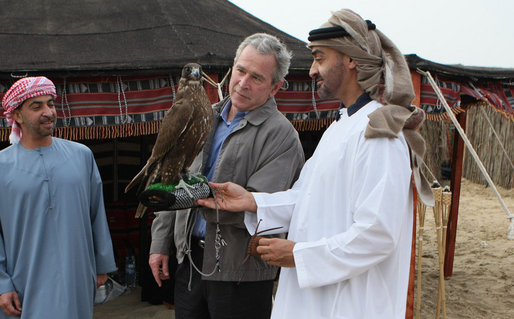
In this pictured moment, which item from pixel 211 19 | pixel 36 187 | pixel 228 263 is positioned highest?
pixel 211 19

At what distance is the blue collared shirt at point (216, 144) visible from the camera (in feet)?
7.59

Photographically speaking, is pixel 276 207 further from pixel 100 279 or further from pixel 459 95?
pixel 459 95

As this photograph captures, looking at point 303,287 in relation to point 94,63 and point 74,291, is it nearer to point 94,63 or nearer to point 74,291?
point 74,291

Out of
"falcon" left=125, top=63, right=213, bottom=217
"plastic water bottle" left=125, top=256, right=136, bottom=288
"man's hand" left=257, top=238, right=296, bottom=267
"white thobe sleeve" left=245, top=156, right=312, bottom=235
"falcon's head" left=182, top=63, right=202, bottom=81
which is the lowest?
"plastic water bottle" left=125, top=256, right=136, bottom=288

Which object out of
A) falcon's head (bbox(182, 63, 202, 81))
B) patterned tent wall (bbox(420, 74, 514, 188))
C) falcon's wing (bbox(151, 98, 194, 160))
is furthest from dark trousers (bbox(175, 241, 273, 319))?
patterned tent wall (bbox(420, 74, 514, 188))

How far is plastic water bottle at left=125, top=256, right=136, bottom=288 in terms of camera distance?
566cm

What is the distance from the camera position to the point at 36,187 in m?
2.62

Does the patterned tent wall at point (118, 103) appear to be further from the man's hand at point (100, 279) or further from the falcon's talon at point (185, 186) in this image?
the falcon's talon at point (185, 186)

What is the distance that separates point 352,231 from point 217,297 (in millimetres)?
899

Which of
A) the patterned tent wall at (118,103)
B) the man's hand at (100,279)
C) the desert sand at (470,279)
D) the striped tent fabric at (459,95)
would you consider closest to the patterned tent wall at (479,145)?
the desert sand at (470,279)

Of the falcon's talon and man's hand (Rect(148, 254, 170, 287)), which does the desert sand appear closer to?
man's hand (Rect(148, 254, 170, 287))

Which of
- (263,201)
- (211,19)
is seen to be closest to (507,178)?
(211,19)

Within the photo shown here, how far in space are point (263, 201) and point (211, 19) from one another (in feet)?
13.6

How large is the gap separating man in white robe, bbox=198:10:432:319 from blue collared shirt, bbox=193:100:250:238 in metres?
0.57
